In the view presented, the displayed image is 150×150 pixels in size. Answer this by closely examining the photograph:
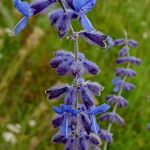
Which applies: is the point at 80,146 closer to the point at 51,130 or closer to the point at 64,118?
the point at 64,118

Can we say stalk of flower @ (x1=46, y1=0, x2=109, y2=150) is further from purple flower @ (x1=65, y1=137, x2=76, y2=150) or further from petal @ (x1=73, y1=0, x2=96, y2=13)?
Answer: petal @ (x1=73, y1=0, x2=96, y2=13)

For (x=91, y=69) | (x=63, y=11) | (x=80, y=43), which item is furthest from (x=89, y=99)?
(x=80, y=43)

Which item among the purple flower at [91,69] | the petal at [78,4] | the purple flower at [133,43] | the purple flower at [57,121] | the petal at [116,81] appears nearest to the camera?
the petal at [78,4]

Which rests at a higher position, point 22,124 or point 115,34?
point 115,34

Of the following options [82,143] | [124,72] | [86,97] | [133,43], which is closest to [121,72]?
[124,72]

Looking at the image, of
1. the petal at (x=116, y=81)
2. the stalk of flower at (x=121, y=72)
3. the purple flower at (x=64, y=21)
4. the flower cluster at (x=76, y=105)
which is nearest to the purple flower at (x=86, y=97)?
the flower cluster at (x=76, y=105)

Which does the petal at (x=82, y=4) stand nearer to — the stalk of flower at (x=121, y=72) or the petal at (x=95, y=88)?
the petal at (x=95, y=88)
